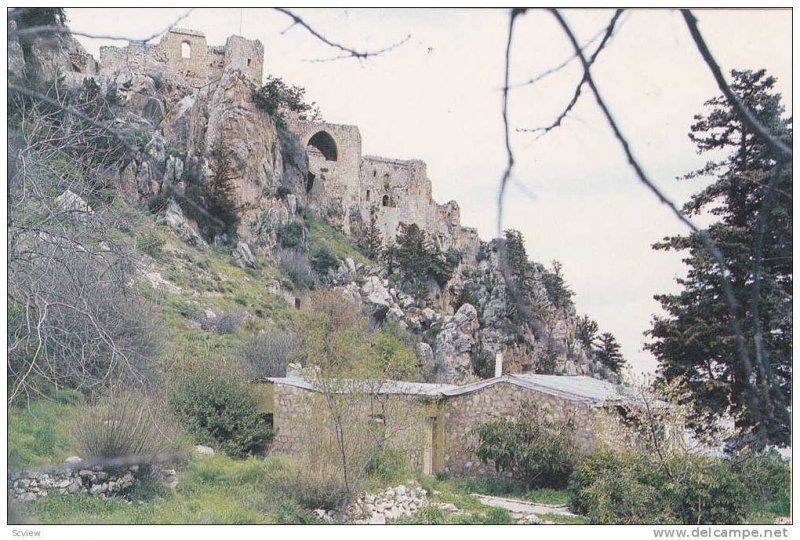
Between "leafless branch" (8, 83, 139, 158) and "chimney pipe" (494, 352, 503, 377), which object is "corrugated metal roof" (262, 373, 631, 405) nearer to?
"chimney pipe" (494, 352, 503, 377)

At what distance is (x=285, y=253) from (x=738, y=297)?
7245 millimetres

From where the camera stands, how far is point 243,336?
26.5 ft

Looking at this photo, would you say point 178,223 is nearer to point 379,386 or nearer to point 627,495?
point 379,386

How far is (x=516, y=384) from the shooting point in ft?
24.7

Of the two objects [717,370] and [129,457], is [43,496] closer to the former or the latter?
[129,457]

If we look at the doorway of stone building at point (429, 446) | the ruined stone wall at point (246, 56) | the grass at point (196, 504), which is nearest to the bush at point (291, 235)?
the ruined stone wall at point (246, 56)

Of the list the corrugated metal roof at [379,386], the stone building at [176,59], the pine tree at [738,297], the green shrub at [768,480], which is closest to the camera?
the pine tree at [738,297]

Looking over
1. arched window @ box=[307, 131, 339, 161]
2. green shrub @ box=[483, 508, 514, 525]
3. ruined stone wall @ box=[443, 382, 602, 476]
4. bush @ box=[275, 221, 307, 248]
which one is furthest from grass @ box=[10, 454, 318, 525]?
arched window @ box=[307, 131, 339, 161]

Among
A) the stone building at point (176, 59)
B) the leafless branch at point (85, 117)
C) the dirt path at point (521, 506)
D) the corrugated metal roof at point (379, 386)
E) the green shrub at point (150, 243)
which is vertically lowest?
the dirt path at point (521, 506)

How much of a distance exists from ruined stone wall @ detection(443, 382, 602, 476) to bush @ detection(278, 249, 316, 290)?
7.74 ft

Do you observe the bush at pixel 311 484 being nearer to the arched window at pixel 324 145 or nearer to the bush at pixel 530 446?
the bush at pixel 530 446

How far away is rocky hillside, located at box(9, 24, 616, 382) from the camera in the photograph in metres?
6.31

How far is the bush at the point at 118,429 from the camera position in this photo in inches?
217

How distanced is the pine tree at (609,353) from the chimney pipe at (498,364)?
6.42ft
